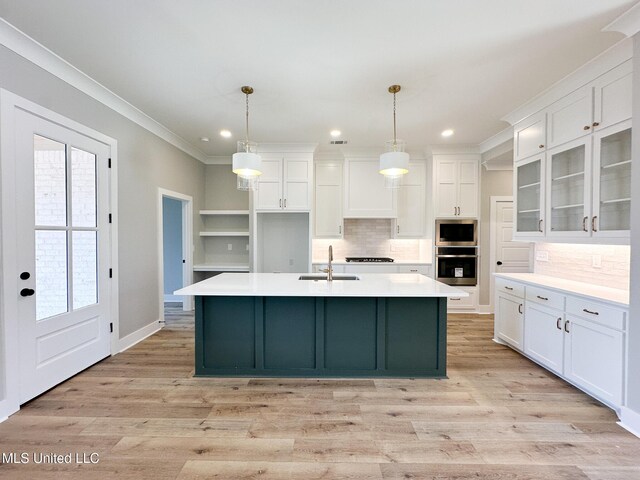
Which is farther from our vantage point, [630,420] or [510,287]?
[510,287]

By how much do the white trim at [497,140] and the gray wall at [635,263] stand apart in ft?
6.61

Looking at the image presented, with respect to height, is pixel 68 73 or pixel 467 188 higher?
pixel 68 73

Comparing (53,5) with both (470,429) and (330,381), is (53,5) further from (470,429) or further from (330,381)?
(470,429)

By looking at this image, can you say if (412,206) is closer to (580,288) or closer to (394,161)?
(394,161)

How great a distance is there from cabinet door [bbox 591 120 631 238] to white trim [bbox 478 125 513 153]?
5.62 feet

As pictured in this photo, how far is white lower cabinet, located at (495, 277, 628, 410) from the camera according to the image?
211cm

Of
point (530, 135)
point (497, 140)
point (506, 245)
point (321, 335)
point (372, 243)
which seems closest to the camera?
point (321, 335)

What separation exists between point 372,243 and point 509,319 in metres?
2.39

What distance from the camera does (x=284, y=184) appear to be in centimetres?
473

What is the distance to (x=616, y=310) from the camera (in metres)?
2.09

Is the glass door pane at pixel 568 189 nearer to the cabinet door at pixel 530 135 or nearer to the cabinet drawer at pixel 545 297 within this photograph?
the cabinet door at pixel 530 135

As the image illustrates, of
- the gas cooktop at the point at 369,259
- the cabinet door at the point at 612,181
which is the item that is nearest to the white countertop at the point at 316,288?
the cabinet door at the point at 612,181

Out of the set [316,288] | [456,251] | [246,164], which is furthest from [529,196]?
[246,164]

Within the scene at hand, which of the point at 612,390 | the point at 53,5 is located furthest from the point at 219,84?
the point at 612,390
